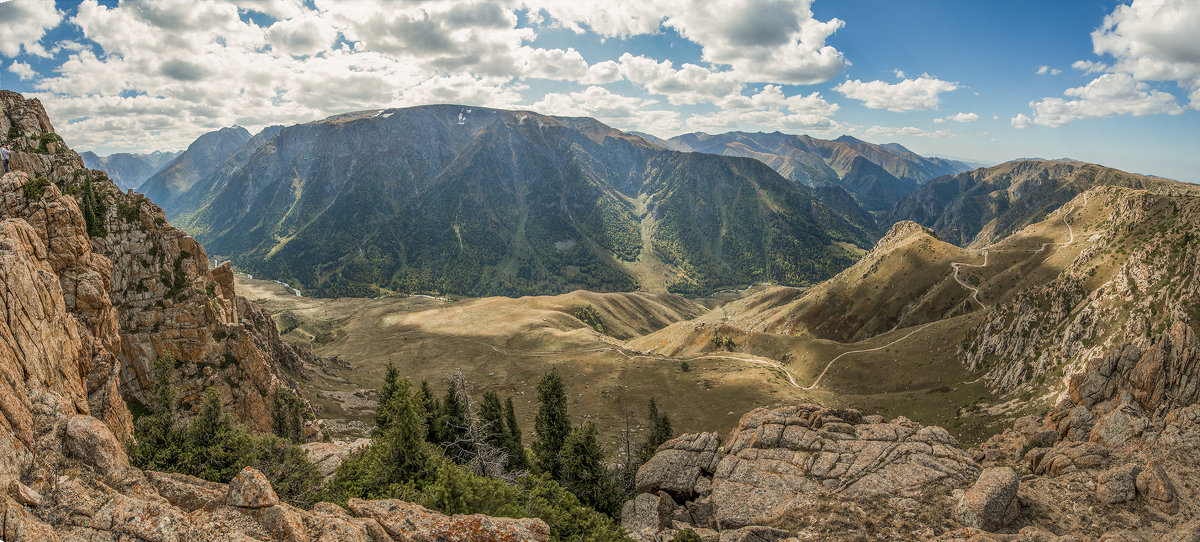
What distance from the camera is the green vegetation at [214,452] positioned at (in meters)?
29.2

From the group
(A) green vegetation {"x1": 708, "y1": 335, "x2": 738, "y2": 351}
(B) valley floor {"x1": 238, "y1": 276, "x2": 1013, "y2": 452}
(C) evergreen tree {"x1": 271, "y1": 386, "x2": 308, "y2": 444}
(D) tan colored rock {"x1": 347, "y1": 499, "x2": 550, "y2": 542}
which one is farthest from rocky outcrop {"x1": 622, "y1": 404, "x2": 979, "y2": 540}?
(A) green vegetation {"x1": 708, "y1": 335, "x2": 738, "y2": 351}

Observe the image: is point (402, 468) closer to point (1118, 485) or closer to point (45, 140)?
point (1118, 485)

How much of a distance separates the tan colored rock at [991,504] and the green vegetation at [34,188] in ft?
207

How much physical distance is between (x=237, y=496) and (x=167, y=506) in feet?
5.39

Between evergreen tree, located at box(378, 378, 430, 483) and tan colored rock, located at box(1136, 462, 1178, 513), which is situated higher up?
evergreen tree, located at box(378, 378, 430, 483)

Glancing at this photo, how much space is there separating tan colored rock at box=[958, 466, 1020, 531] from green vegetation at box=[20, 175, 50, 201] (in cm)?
6315

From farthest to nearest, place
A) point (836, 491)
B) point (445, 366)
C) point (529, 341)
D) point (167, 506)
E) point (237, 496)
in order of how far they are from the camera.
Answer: point (529, 341), point (445, 366), point (836, 491), point (237, 496), point (167, 506)

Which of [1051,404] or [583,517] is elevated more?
[583,517]

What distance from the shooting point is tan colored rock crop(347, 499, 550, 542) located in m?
18.2

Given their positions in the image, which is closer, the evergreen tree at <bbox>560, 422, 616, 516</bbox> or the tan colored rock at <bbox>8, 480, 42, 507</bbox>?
the tan colored rock at <bbox>8, 480, 42, 507</bbox>

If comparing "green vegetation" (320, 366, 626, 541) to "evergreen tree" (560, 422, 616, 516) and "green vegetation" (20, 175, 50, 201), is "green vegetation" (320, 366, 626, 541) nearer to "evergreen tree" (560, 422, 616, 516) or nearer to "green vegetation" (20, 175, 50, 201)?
"evergreen tree" (560, 422, 616, 516)

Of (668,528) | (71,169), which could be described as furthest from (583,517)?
(71,169)

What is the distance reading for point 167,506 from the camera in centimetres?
1441

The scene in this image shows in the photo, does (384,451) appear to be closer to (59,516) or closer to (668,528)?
(668,528)
